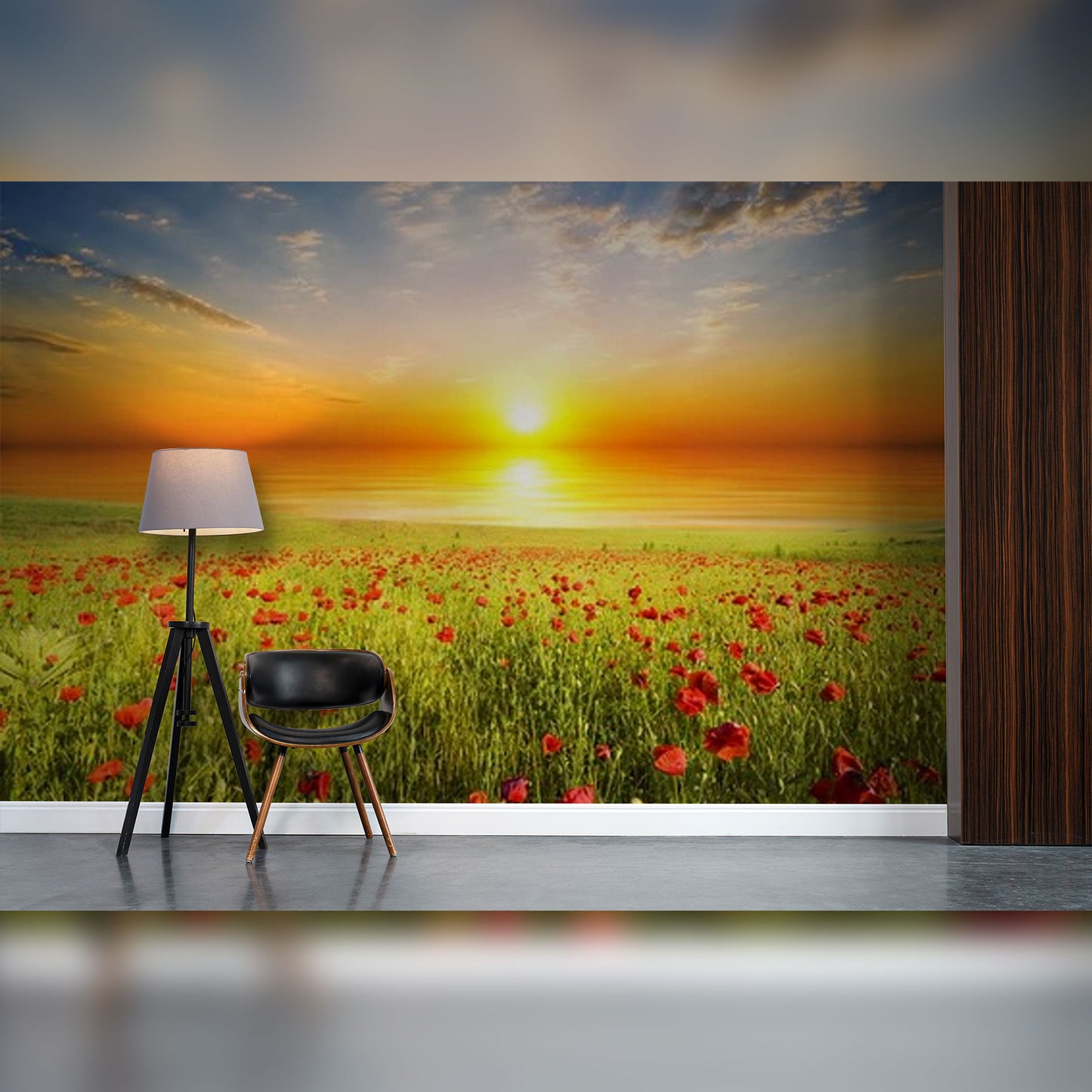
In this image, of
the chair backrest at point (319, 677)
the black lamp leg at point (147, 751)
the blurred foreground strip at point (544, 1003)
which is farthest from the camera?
the chair backrest at point (319, 677)

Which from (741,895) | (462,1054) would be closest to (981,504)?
(741,895)

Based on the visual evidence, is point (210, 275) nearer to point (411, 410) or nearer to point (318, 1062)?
point (411, 410)

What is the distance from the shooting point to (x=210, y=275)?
15.7 feet

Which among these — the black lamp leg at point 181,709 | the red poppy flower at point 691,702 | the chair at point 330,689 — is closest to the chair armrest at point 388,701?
the chair at point 330,689

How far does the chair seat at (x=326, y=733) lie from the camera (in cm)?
393

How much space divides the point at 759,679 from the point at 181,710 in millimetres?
2541

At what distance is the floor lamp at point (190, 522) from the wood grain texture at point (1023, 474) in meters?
3.04

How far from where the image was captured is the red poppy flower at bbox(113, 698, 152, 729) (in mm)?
4535

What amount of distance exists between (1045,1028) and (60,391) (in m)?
4.61

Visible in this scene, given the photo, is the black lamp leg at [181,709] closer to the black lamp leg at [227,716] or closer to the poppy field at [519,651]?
the black lamp leg at [227,716]

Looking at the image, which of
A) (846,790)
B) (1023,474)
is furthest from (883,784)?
(1023,474)

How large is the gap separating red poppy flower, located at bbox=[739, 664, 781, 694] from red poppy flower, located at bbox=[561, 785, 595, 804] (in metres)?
0.88

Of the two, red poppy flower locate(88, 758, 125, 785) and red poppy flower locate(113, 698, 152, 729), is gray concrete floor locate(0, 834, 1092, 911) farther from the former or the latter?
red poppy flower locate(113, 698, 152, 729)
